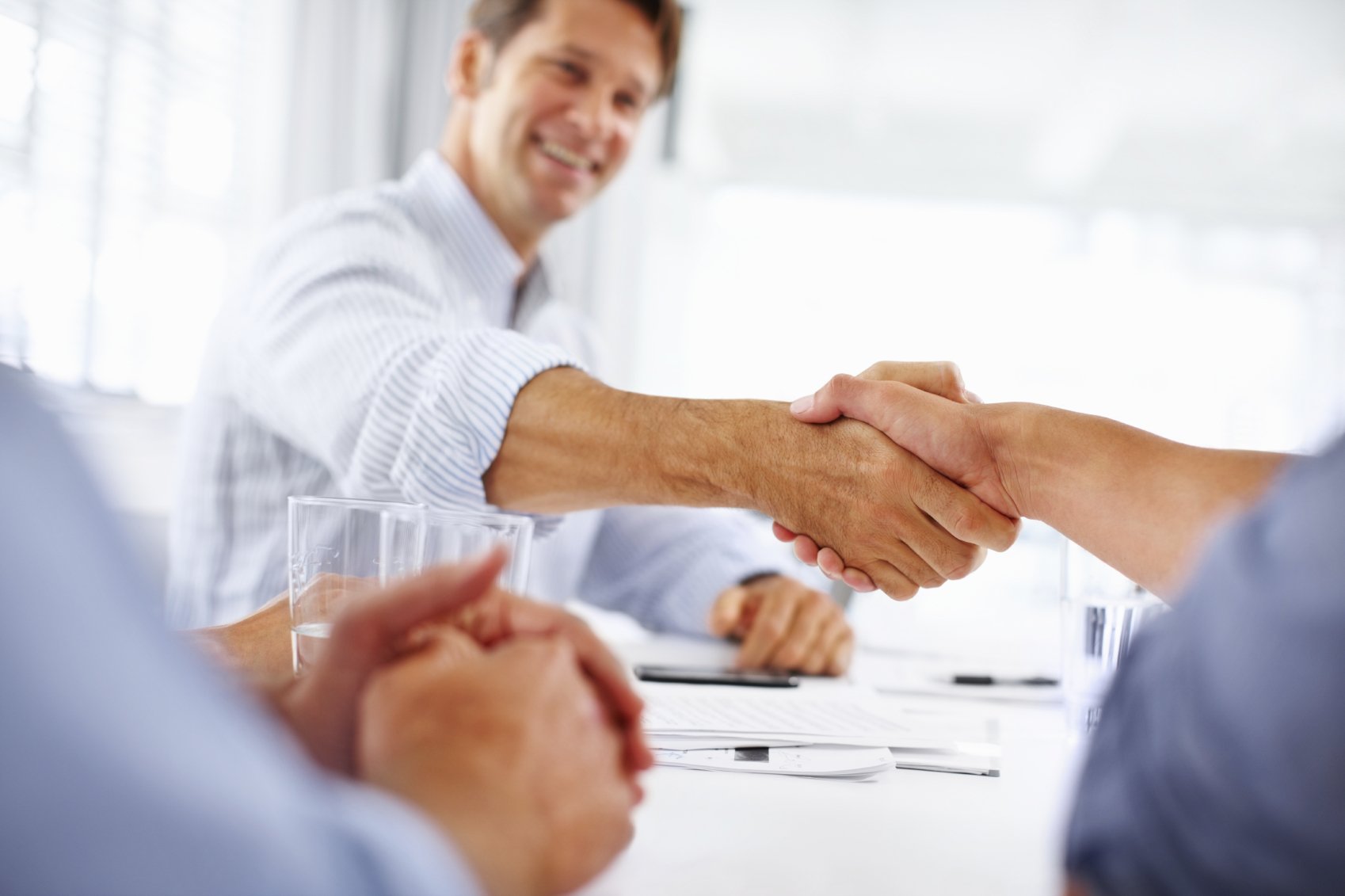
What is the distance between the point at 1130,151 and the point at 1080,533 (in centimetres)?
633

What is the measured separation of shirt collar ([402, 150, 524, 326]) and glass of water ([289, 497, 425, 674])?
1.08 m

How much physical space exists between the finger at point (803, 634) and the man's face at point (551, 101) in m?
0.97

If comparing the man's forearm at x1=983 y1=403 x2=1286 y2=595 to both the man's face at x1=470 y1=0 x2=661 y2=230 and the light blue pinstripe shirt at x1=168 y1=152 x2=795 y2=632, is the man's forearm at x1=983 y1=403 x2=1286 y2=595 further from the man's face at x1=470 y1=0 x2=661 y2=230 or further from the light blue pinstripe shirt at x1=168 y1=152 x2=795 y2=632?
the man's face at x1=470 y1=0 x2=661 y2=230

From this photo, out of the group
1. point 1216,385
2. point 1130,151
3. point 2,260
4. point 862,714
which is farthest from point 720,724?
point 1216,385

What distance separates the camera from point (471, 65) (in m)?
1.84

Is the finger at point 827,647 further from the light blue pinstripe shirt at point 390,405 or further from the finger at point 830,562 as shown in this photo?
the light blue pinstripe shirt at point 390,405

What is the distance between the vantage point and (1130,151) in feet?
20.3

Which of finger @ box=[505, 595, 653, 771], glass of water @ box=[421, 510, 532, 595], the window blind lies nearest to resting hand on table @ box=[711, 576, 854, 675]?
glass of water @ box=[421, 510, 532, 595]

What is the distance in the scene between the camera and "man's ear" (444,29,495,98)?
1.80m

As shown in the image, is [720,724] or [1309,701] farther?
[720,724]

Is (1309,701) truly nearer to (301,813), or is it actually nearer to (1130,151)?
(301,813)

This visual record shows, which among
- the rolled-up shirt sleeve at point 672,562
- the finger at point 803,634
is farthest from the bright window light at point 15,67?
the finger at point 803,634

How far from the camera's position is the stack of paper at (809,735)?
0.63 meters

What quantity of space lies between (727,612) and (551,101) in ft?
3.45
